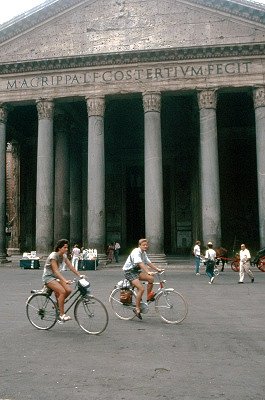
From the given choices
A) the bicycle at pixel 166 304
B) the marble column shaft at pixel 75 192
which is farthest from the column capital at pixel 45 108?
the bicycle at pixel 166 304

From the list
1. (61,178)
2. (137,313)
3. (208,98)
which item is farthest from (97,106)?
(137,313)

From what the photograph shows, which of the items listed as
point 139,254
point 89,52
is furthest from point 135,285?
point 89,52

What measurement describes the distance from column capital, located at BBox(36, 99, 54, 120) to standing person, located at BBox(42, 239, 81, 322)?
627 inches

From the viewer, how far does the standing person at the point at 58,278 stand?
6547 mm

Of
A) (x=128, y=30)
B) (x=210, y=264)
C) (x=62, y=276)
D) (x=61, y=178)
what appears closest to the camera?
(x=62, y=276)

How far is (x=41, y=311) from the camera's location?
6809 mm

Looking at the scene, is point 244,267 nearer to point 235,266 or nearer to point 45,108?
point 235,266

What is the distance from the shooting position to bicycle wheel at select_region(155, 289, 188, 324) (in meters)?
7.17

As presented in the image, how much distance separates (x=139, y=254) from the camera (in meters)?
7.45

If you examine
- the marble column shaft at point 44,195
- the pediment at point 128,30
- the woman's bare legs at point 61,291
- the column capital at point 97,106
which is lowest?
the woman's bare legs at point 61,291

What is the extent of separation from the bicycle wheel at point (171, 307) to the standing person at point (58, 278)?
1.60 m

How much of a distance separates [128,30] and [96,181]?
7701mm

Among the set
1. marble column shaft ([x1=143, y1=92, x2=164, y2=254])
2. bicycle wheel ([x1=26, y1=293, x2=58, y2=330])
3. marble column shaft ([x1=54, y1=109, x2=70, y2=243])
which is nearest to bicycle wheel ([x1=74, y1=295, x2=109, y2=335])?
bicycle wheel ([x1=26, y1=293, x2=58, y2=330])

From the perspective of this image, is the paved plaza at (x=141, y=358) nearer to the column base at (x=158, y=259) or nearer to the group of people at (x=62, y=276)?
the group of people at (x=62, y=276)
